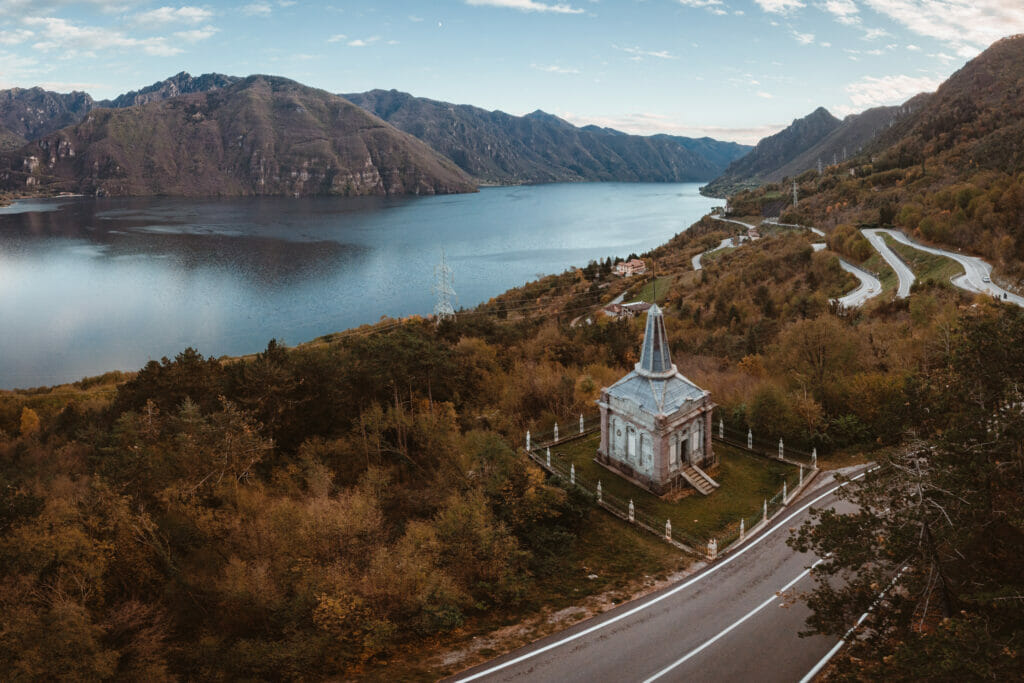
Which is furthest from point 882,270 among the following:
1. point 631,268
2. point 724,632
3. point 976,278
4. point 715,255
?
point 724,632

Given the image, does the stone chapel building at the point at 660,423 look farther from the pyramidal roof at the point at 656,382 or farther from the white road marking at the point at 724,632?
the white road marking at the point at 724,632

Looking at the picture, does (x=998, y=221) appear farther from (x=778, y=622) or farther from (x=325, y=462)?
(x=325, y=462)

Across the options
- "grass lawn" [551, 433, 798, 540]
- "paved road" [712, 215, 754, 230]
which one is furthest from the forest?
"paved road" [712, 215, 754, 230]

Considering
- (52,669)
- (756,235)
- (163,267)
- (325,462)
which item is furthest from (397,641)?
(163,267)

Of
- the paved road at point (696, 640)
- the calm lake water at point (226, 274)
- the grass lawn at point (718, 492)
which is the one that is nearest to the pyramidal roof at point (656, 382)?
the grass lawn at point (718, 492)

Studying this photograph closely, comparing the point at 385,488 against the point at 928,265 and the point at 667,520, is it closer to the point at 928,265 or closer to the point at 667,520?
the point at 667,520

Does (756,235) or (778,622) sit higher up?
(756,235)
